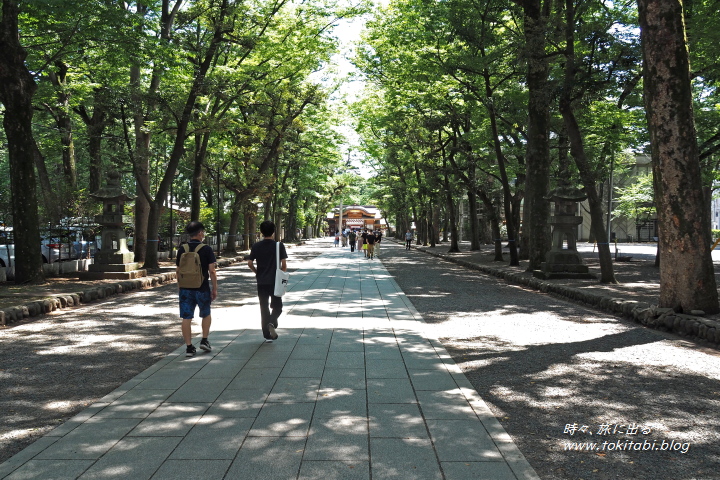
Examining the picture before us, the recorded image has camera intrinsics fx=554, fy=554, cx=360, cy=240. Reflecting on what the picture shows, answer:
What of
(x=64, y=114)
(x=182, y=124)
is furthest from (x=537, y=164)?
(x=64, y=114)

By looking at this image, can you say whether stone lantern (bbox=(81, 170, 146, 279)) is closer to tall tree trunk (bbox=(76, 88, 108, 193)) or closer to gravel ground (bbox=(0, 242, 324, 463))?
tall tree trunk (bbox=(76, 88, 108, 193))

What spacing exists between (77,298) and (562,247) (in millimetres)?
12625

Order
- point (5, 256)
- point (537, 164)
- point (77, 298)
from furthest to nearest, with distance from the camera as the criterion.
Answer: point (537, 164)
point (5, 256)
point (77, 298)

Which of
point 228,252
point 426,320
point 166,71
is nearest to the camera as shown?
point 426,320

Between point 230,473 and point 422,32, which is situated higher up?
point 422,32

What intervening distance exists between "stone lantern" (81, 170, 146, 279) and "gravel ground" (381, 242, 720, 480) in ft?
31.6

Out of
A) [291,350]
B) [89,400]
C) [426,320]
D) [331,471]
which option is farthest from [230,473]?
[426,320]

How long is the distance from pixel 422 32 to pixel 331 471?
1976 centimetres

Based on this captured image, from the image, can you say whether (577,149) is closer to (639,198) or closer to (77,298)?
(77,298)

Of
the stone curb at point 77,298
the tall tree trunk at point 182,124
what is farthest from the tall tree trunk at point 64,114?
the stone curb at point 77,298

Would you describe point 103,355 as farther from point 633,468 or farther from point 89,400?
point 633,468

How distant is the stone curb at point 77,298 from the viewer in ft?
30.7

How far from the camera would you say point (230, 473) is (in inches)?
133

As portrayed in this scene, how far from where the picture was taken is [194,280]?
6516 millimetres
